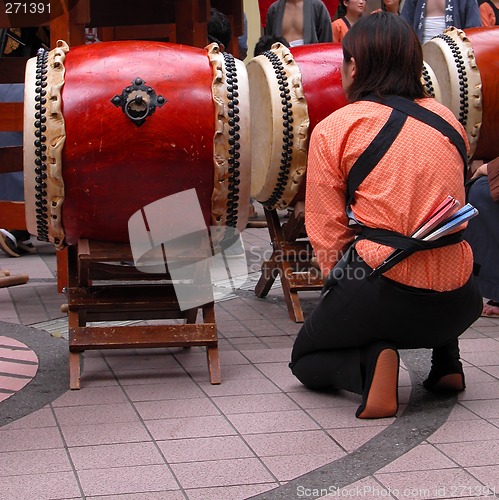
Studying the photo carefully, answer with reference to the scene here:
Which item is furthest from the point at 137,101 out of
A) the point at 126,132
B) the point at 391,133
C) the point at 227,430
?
the point at 227,430

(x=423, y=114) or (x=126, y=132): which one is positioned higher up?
(x=423, y=114)

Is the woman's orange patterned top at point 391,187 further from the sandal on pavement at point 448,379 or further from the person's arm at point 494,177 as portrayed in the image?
the person's arm at point 494,177

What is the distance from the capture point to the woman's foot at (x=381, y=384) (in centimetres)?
296

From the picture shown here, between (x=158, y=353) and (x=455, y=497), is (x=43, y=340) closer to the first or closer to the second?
(x=158, y=353)

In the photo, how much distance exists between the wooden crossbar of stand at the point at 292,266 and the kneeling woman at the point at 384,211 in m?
1.29

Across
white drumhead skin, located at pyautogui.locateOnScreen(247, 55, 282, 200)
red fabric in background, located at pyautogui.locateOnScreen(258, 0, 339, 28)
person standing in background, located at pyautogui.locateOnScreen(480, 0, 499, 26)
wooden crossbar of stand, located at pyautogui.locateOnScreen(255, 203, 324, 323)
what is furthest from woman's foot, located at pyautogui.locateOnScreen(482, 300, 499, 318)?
red fabric in background, located at pyautogui.locateOnScreen(258, 0, 339, 28)

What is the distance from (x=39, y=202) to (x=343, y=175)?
1107mm

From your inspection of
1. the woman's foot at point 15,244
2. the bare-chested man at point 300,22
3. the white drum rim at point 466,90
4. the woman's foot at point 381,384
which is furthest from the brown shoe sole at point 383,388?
the bare-chested man at point 300,22

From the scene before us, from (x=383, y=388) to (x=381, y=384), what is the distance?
0.02 metres

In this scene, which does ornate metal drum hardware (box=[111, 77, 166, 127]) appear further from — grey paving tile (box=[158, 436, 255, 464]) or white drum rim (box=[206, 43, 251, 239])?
grey paving tile (box=[158, 436, 255, 464])

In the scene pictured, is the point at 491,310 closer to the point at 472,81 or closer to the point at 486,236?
the point at 486,236

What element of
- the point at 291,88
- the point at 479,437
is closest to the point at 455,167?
the point at 479,437

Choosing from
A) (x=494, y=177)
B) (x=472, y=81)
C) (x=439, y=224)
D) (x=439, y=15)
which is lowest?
(x=494, y=177)

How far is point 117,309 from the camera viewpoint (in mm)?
3668
